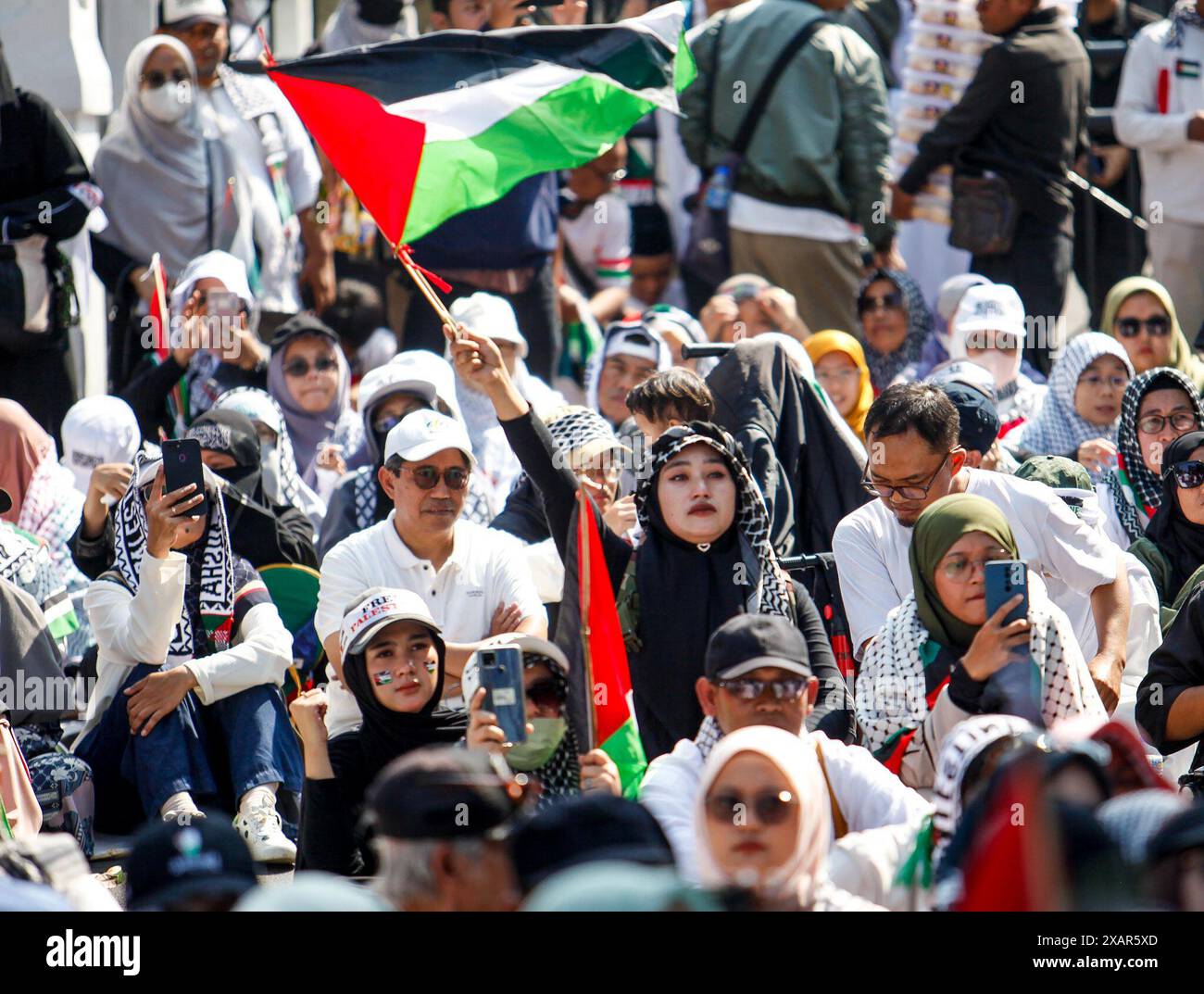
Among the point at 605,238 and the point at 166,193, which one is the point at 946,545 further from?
the point at 605,238

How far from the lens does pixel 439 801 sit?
4.08m

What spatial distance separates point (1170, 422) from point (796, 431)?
142cm

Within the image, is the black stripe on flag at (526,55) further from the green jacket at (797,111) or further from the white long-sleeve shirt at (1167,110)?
the white long-sleeve shirt at (1167,110)

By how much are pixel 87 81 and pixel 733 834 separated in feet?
23.5

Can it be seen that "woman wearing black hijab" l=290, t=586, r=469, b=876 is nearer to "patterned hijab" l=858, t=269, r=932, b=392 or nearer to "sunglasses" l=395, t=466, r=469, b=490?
"sunglasses" l=395, t=466, r=469, b=490

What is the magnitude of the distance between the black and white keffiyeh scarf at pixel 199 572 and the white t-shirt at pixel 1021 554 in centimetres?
186

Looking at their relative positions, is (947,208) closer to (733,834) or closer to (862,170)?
(862,170)

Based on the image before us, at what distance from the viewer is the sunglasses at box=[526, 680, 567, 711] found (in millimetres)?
5418

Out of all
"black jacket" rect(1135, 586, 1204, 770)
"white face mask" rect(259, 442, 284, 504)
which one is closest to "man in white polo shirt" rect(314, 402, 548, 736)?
"white face mask" rect(259, 442, 284, 504)

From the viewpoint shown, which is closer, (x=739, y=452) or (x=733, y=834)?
(x=733, y=834)

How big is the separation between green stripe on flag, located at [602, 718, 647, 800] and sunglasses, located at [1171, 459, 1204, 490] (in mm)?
2082

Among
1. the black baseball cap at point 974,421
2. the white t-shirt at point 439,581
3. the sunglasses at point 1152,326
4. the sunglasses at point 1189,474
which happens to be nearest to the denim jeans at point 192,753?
the white t-shirt at point 439,581
